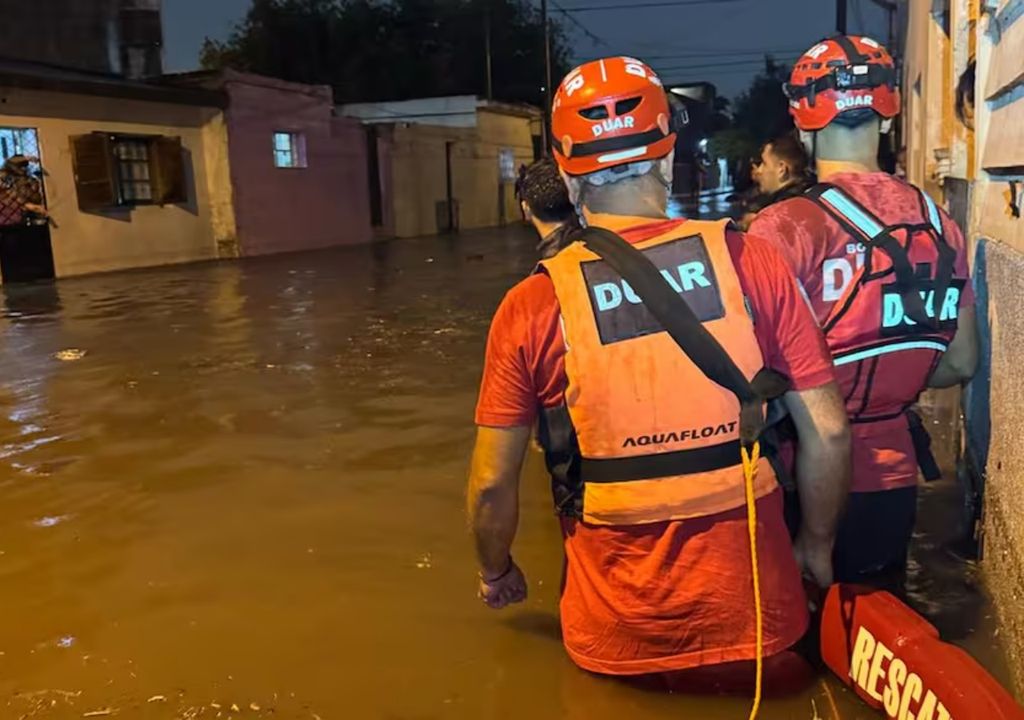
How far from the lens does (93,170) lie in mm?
17156

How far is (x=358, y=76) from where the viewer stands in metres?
40.4

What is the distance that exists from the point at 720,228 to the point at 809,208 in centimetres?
62

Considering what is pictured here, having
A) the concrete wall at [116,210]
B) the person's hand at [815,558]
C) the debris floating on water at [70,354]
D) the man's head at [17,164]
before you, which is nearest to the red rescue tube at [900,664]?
the person's hand at [815,558]

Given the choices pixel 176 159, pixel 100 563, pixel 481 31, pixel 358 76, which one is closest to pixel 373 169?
pixel 176 159

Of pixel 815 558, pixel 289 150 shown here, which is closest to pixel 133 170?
pixel 289 150

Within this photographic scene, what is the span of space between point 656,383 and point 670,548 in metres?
0.39

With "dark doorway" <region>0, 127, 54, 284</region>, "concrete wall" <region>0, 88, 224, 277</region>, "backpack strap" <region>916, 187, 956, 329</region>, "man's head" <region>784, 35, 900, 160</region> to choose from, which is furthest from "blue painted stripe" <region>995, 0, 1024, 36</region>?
"concrete wall" <region>0, 88, 224, 277</region>

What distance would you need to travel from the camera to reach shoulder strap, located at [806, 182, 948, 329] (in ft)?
8.23

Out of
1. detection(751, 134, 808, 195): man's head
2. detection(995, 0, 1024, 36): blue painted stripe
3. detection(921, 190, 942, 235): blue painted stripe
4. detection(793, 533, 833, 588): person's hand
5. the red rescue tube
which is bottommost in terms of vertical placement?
the red rescue tube

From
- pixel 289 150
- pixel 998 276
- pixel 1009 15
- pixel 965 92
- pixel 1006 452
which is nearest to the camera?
pixel 1006 452

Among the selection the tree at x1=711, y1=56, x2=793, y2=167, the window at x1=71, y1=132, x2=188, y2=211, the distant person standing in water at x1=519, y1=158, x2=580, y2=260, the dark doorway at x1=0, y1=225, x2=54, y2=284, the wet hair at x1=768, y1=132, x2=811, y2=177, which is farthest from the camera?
the tree at x1=711, y1=56, x2=793, y2=167

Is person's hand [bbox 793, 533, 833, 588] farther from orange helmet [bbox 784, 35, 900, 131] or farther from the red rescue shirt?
orange helmet [bbox 784, 35, 900, 131]

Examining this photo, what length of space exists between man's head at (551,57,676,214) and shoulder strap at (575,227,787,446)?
172 millimetres

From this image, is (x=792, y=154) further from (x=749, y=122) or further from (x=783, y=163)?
(x=749, y=122)
